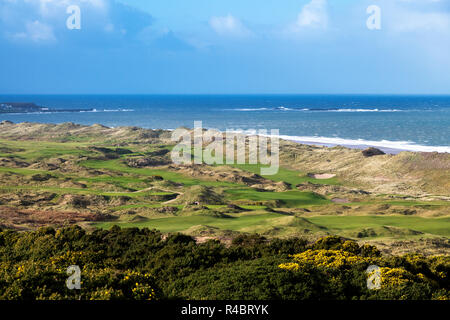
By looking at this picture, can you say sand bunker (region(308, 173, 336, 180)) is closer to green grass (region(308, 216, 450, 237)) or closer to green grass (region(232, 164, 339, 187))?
green grass (region(232, 164, 339, 187))

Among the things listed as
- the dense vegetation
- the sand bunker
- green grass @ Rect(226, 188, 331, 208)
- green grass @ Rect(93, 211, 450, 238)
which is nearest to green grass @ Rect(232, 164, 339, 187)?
the sand bunker

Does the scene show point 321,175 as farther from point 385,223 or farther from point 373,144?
point 373,144

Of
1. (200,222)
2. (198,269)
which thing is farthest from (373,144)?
(198,269)

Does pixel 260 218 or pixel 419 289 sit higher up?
pixel 419 289

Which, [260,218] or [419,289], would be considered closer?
[419,289]

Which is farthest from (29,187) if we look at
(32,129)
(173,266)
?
(32,129)

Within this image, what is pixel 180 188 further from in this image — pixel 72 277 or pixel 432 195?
pixel 72 277

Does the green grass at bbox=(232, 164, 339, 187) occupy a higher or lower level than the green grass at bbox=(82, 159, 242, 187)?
lower
